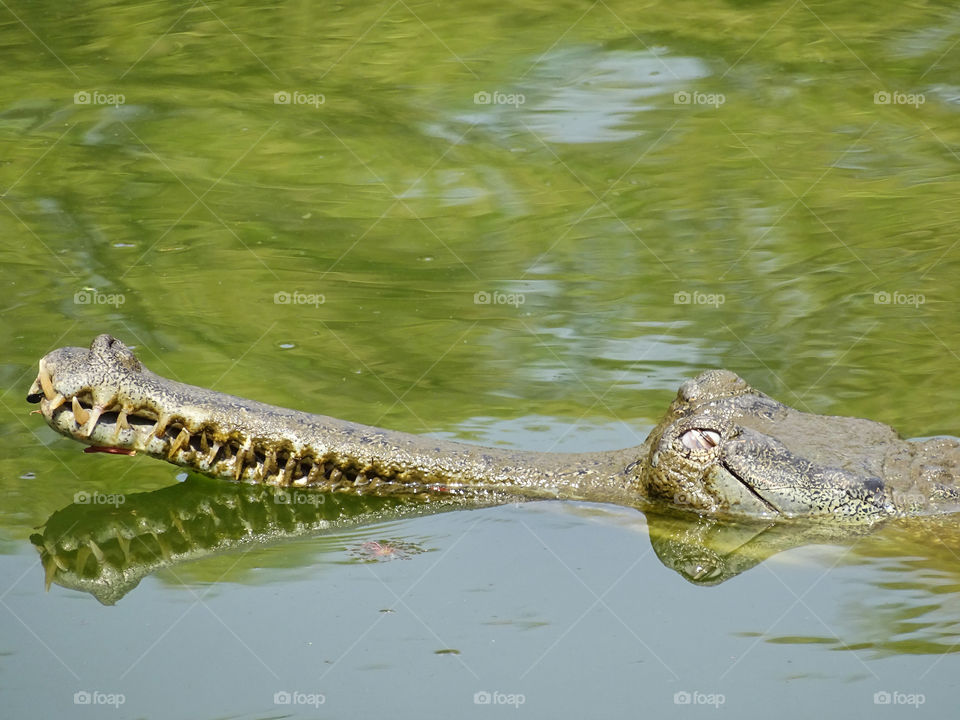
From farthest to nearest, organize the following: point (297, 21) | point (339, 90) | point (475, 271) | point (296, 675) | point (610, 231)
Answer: point (297, 21)
point (339, 90)
point (610, 231)
point (475, 271)
point (296, 675)

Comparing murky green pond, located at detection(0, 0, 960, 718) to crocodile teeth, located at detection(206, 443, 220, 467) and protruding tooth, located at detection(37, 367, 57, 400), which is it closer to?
crocodile teeth, located at detection(206, 443, 220, 467)

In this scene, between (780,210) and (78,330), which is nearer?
(78,330)

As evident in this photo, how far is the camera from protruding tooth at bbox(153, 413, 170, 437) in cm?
559

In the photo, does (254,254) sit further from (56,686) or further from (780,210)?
(56,686)

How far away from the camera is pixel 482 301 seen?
8.80 metres

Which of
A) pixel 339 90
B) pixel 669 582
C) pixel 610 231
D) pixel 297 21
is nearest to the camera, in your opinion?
pixel 669 582

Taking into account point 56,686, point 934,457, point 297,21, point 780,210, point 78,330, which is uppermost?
point 297,21

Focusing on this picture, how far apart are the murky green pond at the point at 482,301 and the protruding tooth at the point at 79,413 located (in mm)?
739

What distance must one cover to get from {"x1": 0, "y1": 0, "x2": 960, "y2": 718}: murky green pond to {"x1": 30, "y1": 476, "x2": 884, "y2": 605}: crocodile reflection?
33 mm

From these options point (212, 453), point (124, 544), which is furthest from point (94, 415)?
point (124, 544)

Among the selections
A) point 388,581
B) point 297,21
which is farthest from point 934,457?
point 297,21

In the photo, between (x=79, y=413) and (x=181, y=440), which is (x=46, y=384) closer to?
(x=79, y=413)

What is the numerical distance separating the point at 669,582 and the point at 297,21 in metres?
10.9

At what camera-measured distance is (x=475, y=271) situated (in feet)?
30.6
